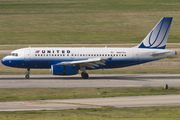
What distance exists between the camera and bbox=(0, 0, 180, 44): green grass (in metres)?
92.8

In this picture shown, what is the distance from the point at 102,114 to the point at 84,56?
21.5 metres

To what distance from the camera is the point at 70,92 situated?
33.0m

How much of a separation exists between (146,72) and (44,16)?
2795 inches

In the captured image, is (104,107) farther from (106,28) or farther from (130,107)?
(106,28)

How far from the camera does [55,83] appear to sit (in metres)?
39.2

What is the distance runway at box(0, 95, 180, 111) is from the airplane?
14218mm

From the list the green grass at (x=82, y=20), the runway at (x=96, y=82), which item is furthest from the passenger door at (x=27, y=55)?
the green grass at (x=82, y=20)

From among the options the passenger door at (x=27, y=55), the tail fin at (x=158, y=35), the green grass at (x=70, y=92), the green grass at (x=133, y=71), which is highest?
the tail fin at (x=158, y=35)

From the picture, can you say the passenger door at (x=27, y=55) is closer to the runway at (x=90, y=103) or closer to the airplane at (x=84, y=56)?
the airplane at (x=84, y=56)

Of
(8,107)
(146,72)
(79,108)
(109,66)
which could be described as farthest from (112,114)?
(146,72)

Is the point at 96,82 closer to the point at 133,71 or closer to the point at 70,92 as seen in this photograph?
the point at 70,92

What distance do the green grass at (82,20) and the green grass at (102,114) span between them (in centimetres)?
6384

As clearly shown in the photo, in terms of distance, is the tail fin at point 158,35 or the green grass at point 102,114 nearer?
the green grass at point 102,114

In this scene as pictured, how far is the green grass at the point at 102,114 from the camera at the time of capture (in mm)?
22000
